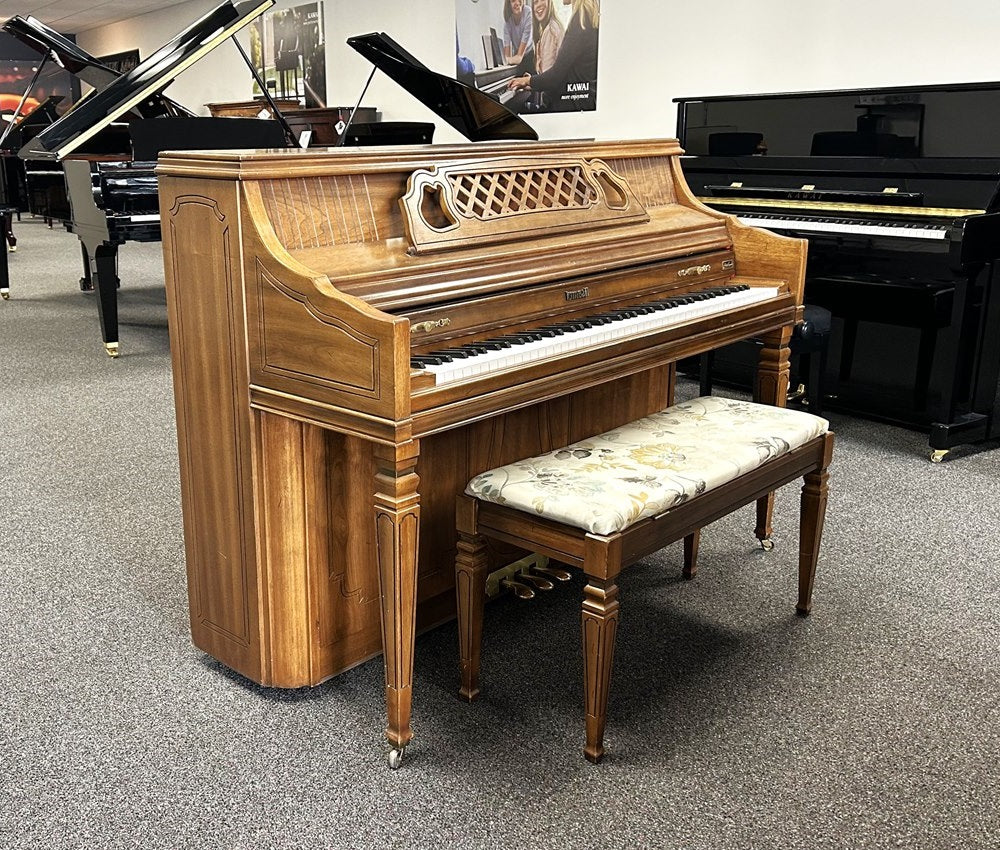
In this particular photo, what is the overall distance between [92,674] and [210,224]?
3.48ft

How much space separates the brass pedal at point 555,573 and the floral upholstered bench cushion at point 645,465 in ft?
1.53

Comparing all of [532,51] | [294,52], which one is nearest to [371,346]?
[532,51]

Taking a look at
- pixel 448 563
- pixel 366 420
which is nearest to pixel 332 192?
pixel 366 420

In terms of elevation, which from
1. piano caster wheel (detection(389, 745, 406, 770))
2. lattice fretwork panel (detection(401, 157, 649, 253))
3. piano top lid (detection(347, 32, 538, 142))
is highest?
piano top lid (detection(347, 32, 538, 142))

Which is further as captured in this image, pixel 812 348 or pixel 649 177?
pixel 812 348

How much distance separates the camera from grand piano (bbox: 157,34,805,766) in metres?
1.80

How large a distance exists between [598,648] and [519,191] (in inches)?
41.0

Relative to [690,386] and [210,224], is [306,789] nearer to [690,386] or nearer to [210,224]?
[210,224]

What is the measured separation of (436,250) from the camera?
2029 mm

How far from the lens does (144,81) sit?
14.4 ft

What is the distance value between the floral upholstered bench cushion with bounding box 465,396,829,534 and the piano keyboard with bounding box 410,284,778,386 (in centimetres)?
23

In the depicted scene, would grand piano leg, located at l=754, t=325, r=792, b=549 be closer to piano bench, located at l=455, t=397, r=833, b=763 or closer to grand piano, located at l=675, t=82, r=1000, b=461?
piano bench, located at l=455, t=397, r=833, b=763

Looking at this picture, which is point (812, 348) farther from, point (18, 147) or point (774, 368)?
point (18, 147)

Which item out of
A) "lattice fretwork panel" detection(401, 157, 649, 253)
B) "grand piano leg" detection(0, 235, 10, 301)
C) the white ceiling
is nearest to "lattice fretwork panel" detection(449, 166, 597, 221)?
"lattice fretwork panel" detection(401, 157, 649, 253)
